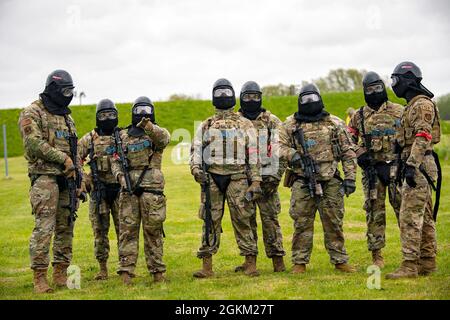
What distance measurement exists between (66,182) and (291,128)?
3.55 m

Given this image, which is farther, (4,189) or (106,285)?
(4,189)

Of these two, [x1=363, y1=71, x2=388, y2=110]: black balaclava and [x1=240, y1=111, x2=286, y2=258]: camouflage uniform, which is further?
[x1=240, y1=111, x2=286, y2=258]: camouflage uniform

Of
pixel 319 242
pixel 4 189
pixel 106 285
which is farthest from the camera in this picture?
pixel 4 189

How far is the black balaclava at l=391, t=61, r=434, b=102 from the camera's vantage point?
29.3 ft

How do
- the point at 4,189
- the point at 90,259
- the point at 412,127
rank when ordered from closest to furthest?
1. the point at 412,127
2. the point at 90,259
3. the point at 4,189

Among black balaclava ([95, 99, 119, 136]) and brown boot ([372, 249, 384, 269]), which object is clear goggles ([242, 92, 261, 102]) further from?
brown boot ([372, 249, 384, 269])

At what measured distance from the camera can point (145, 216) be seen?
923cm

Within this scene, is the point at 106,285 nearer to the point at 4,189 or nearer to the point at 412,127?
the point at 412,127

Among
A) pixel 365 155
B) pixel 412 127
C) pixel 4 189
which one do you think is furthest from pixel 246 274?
pixel 4 189

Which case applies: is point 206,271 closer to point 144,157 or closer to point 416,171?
point 144,157

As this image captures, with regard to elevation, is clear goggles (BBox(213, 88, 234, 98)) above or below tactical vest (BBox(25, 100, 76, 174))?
above

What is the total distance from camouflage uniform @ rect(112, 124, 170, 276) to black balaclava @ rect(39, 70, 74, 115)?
108 centimetres

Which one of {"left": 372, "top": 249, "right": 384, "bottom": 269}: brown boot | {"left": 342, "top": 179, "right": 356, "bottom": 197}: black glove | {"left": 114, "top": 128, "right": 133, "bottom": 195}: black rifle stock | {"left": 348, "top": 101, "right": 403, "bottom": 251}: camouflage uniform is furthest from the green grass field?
{"left": 114, "top": 128, "right": 133, "bottom": 195}: black rifle stock

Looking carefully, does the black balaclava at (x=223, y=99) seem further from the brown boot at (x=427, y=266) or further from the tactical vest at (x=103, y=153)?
the brown boot at (x=427, y=266)
